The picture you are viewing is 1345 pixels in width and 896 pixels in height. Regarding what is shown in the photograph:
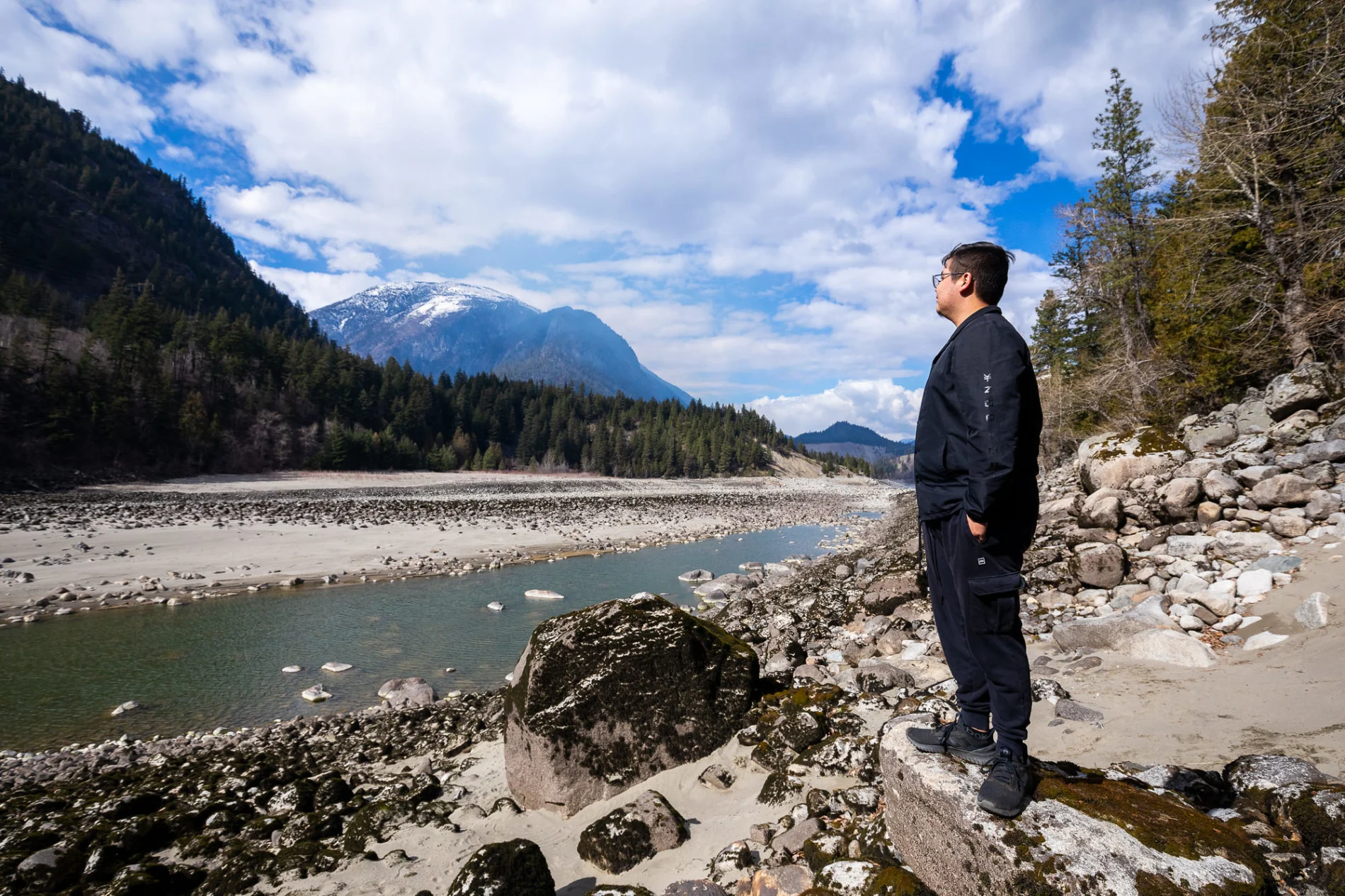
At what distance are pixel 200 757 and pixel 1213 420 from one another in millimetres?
20355

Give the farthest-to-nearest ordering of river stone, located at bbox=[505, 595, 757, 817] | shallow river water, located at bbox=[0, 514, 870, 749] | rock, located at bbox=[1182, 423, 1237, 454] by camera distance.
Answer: rock, located at bbox=[1182, 423, 1237, 454] < shallow river water, located at bbox=[0, 514, 870, 749] < river stone, located at bbox=[505, 595, 757, 817]

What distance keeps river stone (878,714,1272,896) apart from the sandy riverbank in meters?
18.0

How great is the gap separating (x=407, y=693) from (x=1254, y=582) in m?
11.9

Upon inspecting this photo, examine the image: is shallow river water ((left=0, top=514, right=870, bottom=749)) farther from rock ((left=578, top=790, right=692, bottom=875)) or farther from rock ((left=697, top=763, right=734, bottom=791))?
rock ((left=578, top=790, right=692, bottom=875))

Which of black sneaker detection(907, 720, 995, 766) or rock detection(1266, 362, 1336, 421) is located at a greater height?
rock detection(1266, 362, 1336, 421)

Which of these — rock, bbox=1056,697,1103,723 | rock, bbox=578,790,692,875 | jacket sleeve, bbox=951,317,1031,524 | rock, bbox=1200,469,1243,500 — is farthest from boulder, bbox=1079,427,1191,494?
rock, bbox=578,790,692,875

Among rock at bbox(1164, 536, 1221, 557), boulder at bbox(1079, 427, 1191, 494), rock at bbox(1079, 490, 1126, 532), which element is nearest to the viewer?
rock at bbox(1164, 536, 1221, 557)

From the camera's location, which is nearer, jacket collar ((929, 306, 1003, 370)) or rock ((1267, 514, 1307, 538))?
jacket collar ((929, 306, 1003, 370))

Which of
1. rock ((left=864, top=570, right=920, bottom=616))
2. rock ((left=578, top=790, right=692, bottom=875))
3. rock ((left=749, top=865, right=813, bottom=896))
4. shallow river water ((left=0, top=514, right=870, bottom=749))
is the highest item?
rock ((left=864, top=570, right=920, bottom=616))

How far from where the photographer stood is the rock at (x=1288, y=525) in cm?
719

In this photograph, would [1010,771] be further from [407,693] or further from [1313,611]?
[407,693]

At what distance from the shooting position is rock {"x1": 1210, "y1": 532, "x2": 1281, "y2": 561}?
7.11 meters

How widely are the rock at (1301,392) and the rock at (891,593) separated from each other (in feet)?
26.4

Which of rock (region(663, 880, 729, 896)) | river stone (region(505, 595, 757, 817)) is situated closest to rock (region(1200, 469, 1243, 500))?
river stone (region(505, 595, 757, 817))
